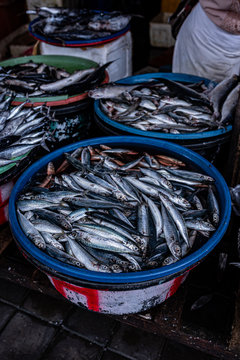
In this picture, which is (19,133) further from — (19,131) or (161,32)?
(161,32)

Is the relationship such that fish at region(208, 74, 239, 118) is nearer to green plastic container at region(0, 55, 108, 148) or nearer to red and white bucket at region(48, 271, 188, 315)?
green plastic container at region(0, 55, 108, 148)

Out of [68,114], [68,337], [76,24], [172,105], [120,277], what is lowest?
[68,337]

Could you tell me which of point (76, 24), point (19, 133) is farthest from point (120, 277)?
point (76, 24)

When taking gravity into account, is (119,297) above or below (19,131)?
below

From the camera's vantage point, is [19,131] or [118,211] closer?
[118,211]

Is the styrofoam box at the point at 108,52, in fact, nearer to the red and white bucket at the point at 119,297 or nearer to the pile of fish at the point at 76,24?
the pile of fish at the point at 76,24

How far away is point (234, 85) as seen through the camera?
308cm

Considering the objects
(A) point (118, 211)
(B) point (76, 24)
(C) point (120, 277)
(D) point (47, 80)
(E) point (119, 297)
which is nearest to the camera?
(C) point (120, 277)

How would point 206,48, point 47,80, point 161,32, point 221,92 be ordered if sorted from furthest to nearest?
1. point 161,32
2. point 206,48
3. point 47,80
4. point 221,92

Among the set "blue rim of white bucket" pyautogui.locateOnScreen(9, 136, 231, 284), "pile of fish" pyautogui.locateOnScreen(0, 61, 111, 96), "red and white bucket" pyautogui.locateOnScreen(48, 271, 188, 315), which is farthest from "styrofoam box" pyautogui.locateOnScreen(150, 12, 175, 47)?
"red and white bucket" pyautogui.locateOnScreen(48, 271, 188, 315)

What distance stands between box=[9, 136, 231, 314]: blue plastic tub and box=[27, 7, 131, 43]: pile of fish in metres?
2.44

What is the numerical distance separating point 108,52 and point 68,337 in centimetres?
349

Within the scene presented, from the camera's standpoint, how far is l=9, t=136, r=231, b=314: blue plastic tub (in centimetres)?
177

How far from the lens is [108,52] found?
169 inches
